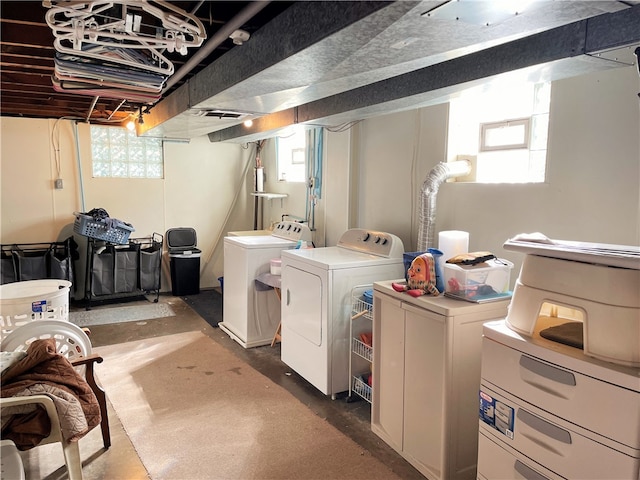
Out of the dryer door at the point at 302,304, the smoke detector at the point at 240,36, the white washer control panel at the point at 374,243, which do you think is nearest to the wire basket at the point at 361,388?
the dryer door at the point at 302,304

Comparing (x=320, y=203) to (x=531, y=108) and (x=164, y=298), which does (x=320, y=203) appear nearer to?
(x=531, y=108)

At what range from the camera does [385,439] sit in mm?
2584

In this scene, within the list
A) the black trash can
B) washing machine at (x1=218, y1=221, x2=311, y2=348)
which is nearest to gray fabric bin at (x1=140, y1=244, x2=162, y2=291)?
the black trash can

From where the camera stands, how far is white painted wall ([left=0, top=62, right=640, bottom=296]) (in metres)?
2.05

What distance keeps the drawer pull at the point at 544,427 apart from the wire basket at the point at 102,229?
4.70 m

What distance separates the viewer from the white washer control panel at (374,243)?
3.14 metres

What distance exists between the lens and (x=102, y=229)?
499 cm

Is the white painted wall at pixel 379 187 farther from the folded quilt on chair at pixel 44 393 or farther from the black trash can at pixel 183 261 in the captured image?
the folded quilt on chair at pixel 44 393

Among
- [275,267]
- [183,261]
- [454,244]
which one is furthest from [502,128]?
[183,261]

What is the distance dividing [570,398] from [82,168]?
5.61m

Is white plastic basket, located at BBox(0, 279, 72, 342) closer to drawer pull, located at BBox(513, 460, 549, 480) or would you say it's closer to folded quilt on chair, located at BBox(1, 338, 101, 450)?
folded quilt on chair, located at BBox(1, 338, 101, 450)

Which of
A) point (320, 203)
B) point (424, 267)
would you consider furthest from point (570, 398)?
point (320, 203)

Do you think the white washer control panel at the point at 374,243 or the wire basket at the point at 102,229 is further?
the wire basket at the point at 102,229

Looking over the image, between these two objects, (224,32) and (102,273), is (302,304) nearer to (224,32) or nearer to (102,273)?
(224,32)
